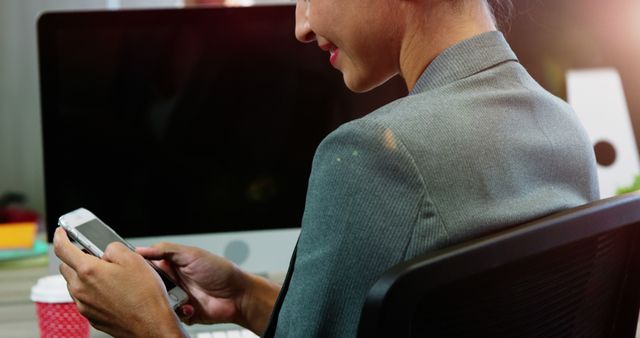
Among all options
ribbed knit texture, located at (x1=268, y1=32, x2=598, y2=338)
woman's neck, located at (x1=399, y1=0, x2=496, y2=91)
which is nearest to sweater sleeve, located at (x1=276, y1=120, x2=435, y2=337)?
ribbed knit texture, located at (x1=268, y1=32, x2=598, y2=338)

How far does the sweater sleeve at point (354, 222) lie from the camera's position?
0.69m

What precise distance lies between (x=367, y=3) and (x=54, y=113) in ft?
2.64

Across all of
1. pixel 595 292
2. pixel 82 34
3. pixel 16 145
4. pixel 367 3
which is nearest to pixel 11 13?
pixel 16 145

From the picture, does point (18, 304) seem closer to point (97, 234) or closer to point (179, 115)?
point (179, 115)

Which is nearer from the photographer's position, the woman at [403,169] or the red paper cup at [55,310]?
the woman at [403,169]

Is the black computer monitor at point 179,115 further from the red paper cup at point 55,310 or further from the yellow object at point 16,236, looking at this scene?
the yellow object at point 16,236

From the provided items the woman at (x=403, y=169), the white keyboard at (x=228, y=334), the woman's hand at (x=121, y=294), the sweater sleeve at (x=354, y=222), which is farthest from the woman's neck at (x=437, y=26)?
the white keyboard at (x=228, y=334)

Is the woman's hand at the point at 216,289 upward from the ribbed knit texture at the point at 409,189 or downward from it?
downward

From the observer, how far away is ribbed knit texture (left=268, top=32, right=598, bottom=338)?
2.26ft

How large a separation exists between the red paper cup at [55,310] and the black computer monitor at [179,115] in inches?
10.7

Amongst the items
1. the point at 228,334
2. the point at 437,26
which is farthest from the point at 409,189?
the point at 228,334

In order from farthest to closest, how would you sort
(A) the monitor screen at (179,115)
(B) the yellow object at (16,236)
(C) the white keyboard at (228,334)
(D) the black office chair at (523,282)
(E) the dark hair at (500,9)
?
(B) the yellow object at (16,236) → (A) the monitor screen at (179,115) → (C) the white keyboard at (228,334) → (E) the dark hair at (500,9) → (D) the black office chair at (523,282)

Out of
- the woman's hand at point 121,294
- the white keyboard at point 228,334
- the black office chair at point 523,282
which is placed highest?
the black office chair at point 523,282

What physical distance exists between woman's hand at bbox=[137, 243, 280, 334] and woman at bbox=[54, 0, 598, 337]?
0.26 meters
